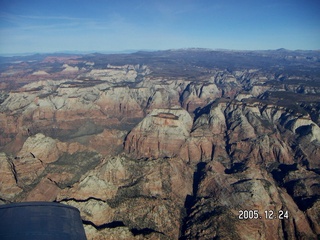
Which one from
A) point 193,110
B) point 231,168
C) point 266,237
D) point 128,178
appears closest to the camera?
point 266,237

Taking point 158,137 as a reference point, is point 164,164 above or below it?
above

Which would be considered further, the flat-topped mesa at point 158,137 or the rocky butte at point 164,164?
the flat-topped mesa at point 158,137

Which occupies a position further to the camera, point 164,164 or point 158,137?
point 158,137

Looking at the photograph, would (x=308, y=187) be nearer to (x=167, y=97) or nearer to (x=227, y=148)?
(x=227, y=148)

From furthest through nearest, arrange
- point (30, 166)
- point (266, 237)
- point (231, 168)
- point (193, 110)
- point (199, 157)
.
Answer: point (193, 110)
point (199, 157)
point (231, 168)
point (30, 166)
point (266, 237)

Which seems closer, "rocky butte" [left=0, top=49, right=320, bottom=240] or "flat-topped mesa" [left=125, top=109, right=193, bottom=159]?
"rocky butte" [left=0, top=49, right=320, bottom=240]

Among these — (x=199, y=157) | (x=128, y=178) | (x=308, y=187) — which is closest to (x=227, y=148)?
(x=199, y=157)

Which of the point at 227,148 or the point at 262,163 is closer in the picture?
the point at 262,163

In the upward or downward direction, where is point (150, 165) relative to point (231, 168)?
upward
